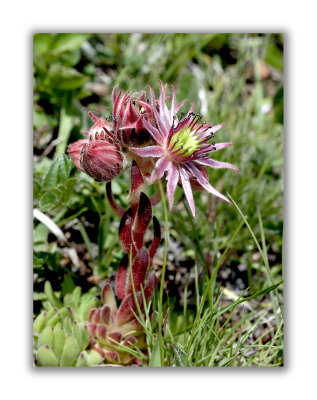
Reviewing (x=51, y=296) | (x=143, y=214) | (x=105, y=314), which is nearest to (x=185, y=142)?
(x=143, y=214)

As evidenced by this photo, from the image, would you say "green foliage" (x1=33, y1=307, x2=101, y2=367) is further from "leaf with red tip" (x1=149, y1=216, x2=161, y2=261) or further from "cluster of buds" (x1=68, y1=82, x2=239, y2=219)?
"cluster of buds" (x1=68, y1=82, x2=239, y2=219)

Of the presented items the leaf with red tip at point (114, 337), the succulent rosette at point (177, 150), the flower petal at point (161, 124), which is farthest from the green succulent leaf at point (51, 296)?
the flower petal at point (161, 124)

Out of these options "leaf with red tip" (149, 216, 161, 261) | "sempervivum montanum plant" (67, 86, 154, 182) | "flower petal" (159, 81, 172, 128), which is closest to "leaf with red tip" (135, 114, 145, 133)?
"sempervivum montanum plant" (67, 86, 154, 182)

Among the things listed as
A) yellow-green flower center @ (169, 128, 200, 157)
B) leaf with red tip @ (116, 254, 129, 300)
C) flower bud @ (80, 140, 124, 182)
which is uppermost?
yellow-green flower center @ (169, 128, 200, 157)
